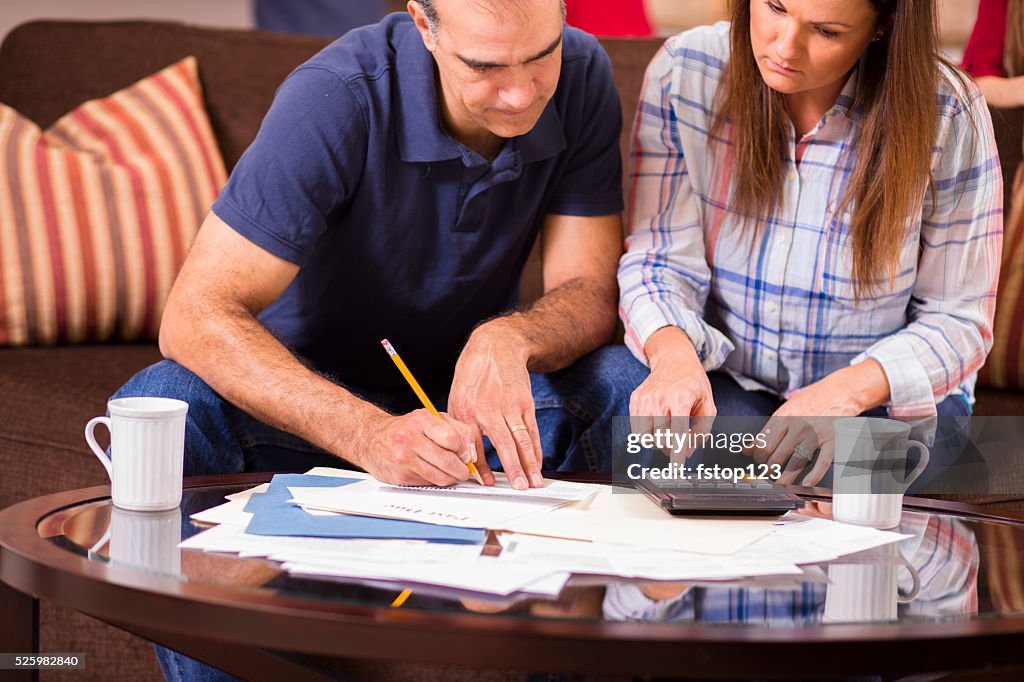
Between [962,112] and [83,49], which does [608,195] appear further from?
[83,49]

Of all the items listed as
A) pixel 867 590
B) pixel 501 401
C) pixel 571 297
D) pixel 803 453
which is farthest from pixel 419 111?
→ pixel 867 590

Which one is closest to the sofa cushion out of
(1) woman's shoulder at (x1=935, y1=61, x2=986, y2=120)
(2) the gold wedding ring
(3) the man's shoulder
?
(3) the man's shoulder

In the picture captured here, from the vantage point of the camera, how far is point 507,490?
3.59ft

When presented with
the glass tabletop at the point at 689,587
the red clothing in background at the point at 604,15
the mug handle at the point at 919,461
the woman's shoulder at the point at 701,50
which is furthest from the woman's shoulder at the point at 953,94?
the red clothing in background at the point at 604,15

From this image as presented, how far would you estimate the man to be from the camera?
1269mm

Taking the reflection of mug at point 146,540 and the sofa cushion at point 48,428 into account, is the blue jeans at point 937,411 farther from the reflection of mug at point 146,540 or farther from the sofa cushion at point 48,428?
the sofa cushion at point 48,428

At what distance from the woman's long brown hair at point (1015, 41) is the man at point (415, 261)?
789mm

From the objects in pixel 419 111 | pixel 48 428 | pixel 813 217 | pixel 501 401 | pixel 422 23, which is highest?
pixel 422 23

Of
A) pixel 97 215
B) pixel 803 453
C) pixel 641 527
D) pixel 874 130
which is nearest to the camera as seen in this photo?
pixel 641 527

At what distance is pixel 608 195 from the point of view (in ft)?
5.37

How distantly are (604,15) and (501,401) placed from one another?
1.67 meters

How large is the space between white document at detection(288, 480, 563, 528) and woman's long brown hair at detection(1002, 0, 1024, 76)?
4.50ft

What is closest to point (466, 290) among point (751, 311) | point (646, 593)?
point (751, 311)

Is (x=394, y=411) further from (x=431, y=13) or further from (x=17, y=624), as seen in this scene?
(x=17, y=624)
